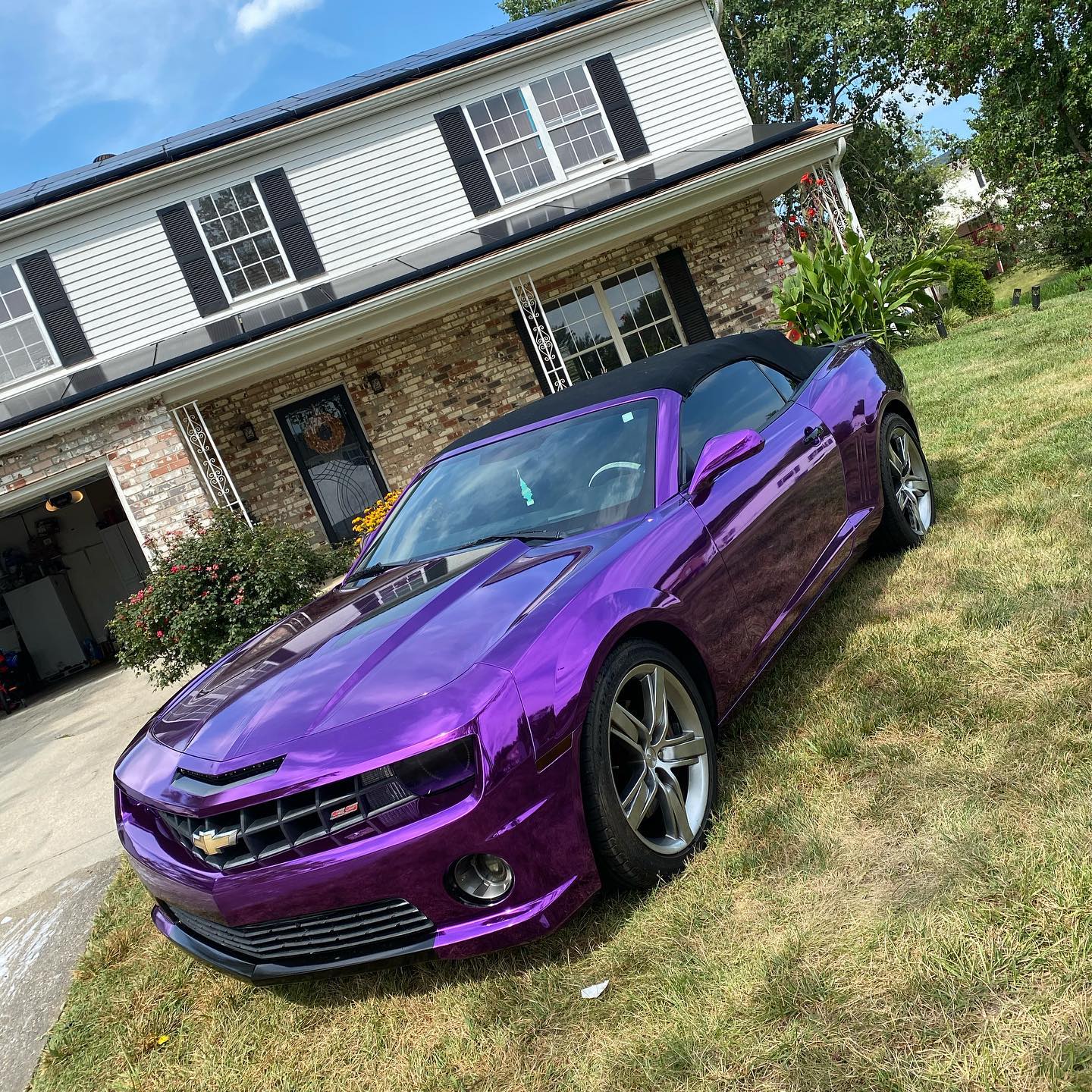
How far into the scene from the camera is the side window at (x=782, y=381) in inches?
156

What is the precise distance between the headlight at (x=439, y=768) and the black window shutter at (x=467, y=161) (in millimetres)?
12754

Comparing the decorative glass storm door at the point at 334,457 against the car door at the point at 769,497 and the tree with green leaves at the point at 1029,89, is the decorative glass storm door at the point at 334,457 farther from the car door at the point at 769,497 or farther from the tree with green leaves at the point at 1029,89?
the tree with green leaves at the point at 1029,89

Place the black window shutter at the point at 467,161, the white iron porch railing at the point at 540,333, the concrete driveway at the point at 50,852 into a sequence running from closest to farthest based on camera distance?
the concrete driveway at the point at 50,852, the white iron porch railing at the point at 540,333, the black window shutter at the point at 467,161

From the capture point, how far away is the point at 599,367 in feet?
45.0

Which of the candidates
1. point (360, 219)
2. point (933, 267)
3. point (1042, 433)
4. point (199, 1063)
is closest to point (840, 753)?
point (199, 1063)

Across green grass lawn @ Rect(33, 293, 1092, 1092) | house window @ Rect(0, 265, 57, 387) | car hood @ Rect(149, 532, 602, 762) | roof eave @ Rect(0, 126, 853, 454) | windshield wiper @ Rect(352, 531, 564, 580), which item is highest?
house window @ Rect(0, 265, 57, 387)

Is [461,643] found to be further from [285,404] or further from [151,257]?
[151,257]

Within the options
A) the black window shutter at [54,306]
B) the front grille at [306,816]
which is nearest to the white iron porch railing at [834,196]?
the black window shutter at [54,306]

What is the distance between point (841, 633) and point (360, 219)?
1164cm

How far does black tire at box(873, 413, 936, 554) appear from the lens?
4.23m

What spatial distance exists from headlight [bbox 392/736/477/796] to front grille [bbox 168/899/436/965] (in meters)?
0.29

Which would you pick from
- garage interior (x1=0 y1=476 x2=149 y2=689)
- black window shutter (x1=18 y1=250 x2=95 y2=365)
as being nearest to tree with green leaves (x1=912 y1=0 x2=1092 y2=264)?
black window shutter (x1=18 y1=250 x2=95 y2=365)

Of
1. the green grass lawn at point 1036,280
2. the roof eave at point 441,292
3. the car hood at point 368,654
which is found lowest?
the green grass lawn at point 1036,280

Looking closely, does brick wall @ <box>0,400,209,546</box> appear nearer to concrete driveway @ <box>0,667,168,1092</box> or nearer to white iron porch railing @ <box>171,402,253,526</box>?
white iron porch railing @ <box>171,402,253,526</box>
